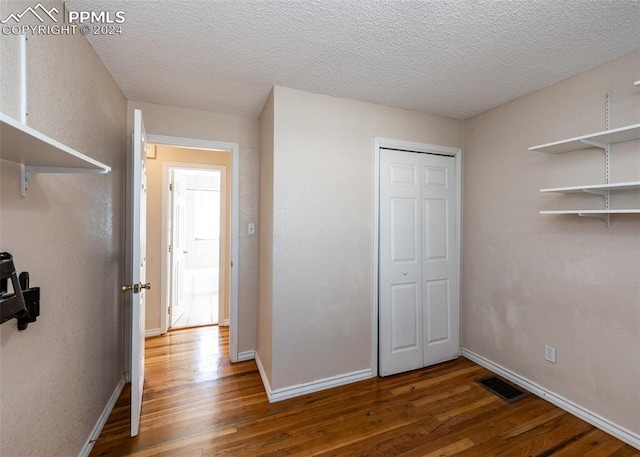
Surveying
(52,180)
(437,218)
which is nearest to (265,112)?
(52,180)

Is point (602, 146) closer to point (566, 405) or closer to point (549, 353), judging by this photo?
point (549, 353)

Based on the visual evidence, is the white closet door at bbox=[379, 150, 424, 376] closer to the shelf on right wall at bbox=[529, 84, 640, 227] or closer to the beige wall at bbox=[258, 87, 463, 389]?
the beige wall at bbox=[258, 87, 463, 389]

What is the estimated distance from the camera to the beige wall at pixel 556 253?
174 cm

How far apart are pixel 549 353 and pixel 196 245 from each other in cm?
586

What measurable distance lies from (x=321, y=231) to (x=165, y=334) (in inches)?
97.1

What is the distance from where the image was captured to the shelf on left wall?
0.69m

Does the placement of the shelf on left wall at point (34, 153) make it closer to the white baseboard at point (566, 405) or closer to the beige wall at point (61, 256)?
the beige wall at point (61, 256)

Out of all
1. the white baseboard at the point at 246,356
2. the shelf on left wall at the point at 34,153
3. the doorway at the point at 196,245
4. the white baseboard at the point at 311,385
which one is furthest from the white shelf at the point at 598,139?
the doorway at the point at 196,245

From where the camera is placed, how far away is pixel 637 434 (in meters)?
1.67

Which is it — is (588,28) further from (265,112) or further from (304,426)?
(304,426)

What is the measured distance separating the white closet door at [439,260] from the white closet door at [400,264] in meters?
0.08

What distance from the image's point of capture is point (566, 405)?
200 centimetres

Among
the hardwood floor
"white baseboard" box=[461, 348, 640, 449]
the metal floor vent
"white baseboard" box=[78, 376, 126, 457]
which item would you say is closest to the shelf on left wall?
"white baseboard" box=[78, 376, 126, 457]

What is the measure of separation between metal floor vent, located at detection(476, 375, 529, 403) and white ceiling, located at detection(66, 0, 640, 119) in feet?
7.91
